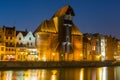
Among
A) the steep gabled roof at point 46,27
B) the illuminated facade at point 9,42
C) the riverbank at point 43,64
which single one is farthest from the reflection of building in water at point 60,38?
the riverbank at point 43,64

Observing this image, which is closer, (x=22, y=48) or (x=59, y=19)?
(x=22, y=48)

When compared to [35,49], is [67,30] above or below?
above

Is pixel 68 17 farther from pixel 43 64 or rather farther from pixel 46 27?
pixel 43 64

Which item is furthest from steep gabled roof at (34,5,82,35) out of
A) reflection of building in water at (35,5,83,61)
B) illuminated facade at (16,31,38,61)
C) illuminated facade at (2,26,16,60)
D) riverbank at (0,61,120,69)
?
riverbank at (0,61,120,69)

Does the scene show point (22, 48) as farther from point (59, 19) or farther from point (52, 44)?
point (59, 19)

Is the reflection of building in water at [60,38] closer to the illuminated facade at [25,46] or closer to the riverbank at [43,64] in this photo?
the illuminated facade at [25,46]

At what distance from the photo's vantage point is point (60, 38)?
95.2 meters

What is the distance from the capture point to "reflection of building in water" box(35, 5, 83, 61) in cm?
8976

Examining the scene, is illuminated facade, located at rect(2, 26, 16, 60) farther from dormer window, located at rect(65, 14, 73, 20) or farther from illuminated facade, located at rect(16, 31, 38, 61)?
dormer window, located at rect(65, 14, 73, 20)

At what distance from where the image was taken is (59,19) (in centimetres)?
9744

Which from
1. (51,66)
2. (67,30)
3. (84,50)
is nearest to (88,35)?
(84,50)

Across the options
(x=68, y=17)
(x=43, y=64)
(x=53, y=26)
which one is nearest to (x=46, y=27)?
(x=53, y=26)

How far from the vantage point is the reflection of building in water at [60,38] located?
89.8m

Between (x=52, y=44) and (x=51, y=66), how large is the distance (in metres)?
18.0
